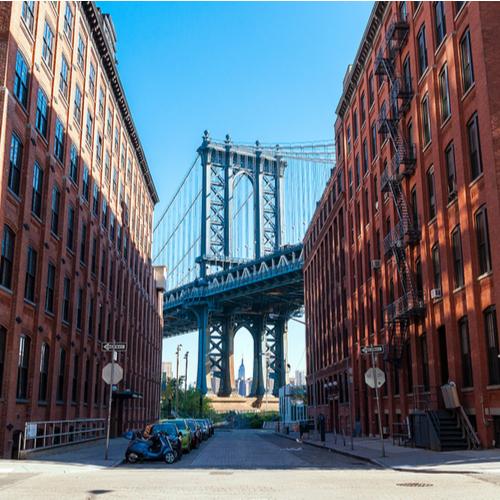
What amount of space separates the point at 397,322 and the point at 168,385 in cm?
8083

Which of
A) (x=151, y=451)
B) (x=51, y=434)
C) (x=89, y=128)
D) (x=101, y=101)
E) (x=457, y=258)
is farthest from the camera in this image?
(x=101, y=101)

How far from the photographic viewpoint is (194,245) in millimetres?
143500

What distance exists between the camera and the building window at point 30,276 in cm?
2714

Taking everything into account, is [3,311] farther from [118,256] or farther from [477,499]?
[118,256]

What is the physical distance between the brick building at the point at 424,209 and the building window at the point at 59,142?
1660 centimetres

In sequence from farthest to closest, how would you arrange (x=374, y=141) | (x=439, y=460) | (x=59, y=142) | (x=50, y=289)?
1. (x=374, y=141)
2. (x=59, y=142)
3. (x=50, y=289)
4. (x=439, y=460)

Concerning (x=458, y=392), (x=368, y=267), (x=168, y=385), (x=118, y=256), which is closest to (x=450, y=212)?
(x=458, y=392)

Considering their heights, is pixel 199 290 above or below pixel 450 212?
above

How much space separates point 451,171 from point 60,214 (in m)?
18.3

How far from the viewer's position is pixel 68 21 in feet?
114

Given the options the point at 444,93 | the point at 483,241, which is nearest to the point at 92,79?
the point at 444,93

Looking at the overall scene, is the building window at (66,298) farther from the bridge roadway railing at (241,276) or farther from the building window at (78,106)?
the bridge roadway railing at (241,276)

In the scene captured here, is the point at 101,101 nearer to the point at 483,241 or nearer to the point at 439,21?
the point at 439,21

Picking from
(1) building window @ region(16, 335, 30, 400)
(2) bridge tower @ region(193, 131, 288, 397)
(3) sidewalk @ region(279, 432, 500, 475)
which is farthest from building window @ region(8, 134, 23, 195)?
(2) bridge tower @ region(193, 131, 288, 397)
